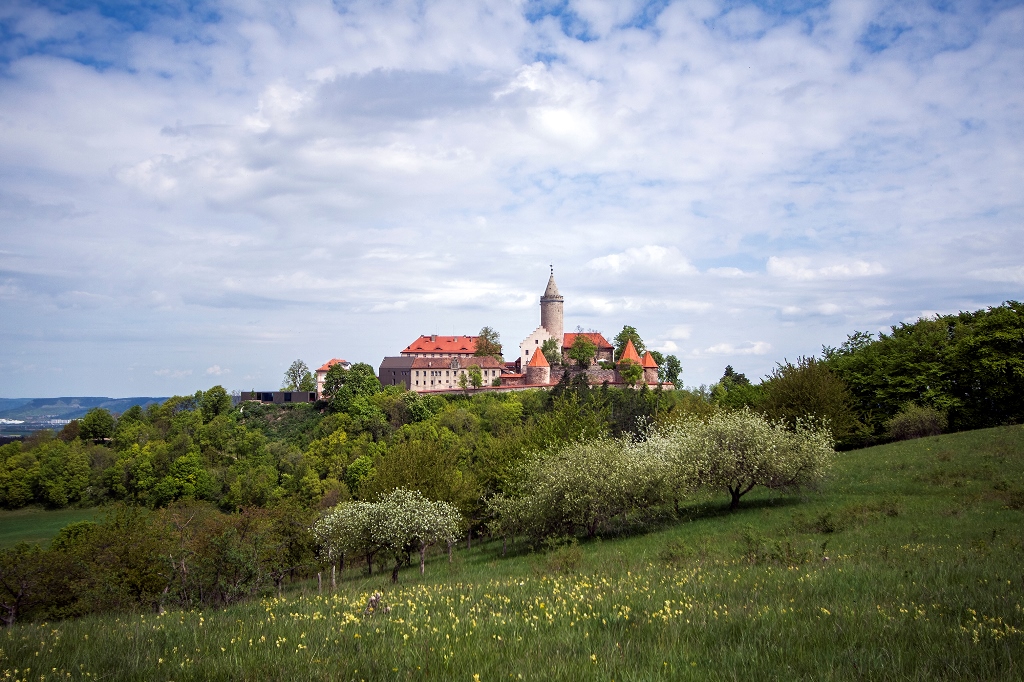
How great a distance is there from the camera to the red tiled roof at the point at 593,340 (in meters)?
137

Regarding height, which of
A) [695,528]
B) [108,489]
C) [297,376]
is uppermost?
[297,376]

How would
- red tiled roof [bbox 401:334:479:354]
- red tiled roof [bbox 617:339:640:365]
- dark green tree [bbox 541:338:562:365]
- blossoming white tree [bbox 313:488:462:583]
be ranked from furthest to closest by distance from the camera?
red tiled roof [bbox 401:334:479:354], dark green tree [bbox 541:338:562:365], red tiled roof [bbox 617:339:640:365], blossoming white tree [bbox 313:488:462:583]

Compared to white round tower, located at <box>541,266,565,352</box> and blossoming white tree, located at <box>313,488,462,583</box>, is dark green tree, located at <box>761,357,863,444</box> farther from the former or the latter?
white round tower, located at <box>541,266,565,352</box>

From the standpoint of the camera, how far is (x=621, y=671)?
264 inches

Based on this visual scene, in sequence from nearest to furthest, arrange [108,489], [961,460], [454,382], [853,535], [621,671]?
[621,671] → [853,535] → [961,460] → [108,489] → [454,382]

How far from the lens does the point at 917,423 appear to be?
50.1 m

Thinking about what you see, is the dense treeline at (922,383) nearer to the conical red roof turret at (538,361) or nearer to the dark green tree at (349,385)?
the conical red roof turret at (538,361)

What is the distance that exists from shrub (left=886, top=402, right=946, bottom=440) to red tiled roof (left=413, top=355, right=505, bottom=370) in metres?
88.7

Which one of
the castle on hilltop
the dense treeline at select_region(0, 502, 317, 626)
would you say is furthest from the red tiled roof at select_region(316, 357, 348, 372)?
the dense treeline at select_region(0, 502, 317, 626)

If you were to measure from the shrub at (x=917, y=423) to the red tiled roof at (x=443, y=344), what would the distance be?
103 meters

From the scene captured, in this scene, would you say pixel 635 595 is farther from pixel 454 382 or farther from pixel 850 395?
pixel 454 382

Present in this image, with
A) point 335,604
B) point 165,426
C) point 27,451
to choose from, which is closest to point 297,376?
point 165,426

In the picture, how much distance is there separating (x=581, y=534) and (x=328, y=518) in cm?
1277

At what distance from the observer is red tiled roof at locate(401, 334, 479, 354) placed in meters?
147
